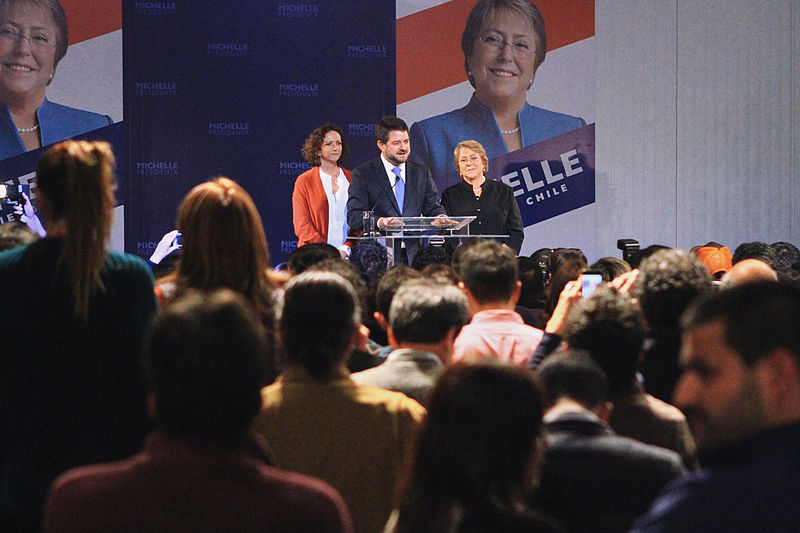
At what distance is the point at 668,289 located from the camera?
251 centimetres

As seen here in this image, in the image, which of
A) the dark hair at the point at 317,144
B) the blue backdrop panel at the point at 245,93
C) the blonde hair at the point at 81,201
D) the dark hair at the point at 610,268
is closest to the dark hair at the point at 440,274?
the dark hair at the point at 610,268

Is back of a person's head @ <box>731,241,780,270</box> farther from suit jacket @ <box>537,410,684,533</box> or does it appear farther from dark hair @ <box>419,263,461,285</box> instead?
suit jacket @ <box>537,410,684,533</box>

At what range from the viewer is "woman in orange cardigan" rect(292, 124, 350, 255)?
256 inches

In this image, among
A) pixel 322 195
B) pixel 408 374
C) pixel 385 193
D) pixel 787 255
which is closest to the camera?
pixel 408 374

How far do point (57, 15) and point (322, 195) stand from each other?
3.91m

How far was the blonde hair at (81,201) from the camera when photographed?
70.5 inches

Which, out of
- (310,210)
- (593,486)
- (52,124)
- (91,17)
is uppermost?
(91,17)

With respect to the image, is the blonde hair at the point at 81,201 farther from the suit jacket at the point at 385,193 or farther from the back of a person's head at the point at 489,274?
the suit jacket at the point at 385,193

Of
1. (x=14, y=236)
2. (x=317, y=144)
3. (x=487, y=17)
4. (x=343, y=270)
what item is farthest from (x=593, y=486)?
(x=487, y=17)

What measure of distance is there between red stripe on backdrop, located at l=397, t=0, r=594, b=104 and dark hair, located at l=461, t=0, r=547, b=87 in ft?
0.16

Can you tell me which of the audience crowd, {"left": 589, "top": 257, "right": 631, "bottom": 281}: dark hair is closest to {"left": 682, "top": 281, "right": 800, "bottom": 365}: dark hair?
the audience crowd

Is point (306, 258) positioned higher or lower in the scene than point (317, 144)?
lower

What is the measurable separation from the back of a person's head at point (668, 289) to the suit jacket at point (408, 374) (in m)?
0.69

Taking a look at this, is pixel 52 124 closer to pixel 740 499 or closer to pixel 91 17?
pixel 91 17
